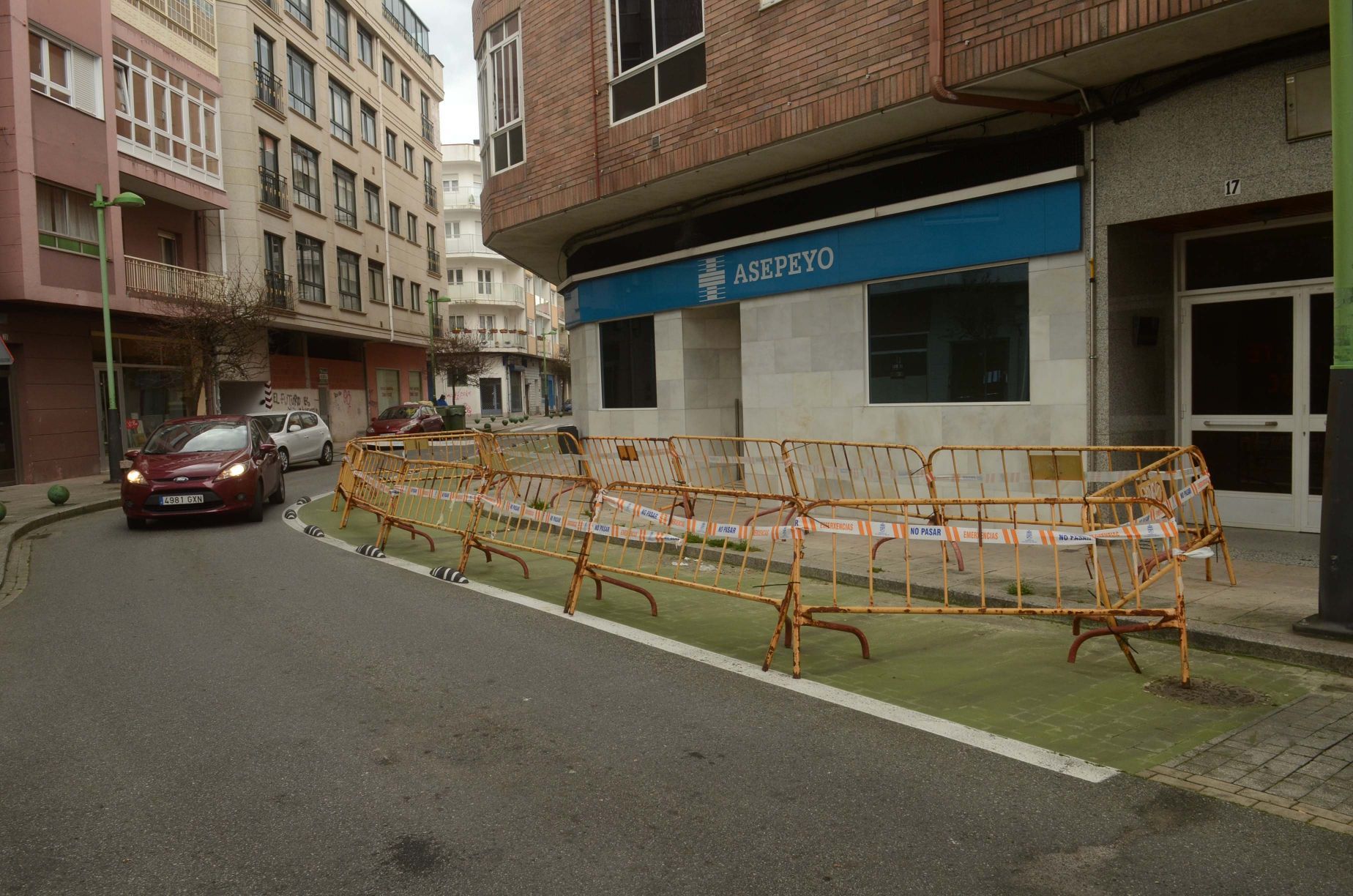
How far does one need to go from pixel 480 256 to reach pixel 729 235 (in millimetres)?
65965

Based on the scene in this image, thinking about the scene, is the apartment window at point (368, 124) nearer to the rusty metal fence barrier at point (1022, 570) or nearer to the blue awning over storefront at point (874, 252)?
the blue awning over storefront at point (874, 252)

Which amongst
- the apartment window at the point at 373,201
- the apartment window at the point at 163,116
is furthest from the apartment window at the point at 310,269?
the apartment window at the point at 163,116

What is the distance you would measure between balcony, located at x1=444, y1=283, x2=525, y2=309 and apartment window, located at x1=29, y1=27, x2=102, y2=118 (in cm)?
5160

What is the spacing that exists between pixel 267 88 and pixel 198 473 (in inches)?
951

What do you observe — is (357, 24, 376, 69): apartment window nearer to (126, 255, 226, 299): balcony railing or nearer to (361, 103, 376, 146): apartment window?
(361, 103, 376, 146): apartment window

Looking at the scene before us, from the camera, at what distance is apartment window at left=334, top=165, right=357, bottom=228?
3838 centimetres

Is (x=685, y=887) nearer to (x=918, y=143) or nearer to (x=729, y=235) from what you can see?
(x=918, y=143)

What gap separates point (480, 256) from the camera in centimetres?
7650

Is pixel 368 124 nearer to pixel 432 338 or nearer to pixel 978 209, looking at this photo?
pixel 432 338

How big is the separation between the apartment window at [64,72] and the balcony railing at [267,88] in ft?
31.6

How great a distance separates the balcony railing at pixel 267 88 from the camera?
105 feet

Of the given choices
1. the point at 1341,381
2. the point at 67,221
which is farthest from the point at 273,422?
the point at 1341,381

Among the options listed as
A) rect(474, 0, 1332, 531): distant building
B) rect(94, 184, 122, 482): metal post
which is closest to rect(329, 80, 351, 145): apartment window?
rect(94, 184, 122, 482): metal post

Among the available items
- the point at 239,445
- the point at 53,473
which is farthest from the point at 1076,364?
the point at 53,473
